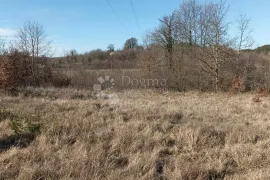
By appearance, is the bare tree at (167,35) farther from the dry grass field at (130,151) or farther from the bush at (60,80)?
the dry grass field at (130,151)

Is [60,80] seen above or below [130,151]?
above

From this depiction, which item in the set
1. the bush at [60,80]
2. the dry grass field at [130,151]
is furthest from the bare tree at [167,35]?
the dry grass field at [130,151]

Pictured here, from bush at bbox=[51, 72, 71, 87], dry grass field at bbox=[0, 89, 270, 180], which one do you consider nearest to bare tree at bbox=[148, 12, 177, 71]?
bush at bbox=[51, 72, 71, 87]

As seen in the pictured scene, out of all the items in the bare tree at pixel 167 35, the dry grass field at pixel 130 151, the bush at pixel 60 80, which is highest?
the bare tree at pixel 167 35

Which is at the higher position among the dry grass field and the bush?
the bush

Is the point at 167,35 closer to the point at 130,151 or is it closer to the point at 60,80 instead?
the point at 60,80

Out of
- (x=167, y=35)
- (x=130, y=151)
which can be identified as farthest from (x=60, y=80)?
(x=130, y=151)

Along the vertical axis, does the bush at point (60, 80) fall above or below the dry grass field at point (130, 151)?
above

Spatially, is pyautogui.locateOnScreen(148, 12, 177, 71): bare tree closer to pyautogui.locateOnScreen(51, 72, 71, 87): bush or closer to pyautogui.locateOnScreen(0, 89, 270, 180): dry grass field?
pyautogui.locateOnScreen(51, 72, 71, 87): bush

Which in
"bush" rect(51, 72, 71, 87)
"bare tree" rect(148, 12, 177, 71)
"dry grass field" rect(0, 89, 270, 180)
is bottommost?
"dry grass field" rect(0, 89, 270, 180)

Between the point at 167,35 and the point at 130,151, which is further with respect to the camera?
the point at 167,35

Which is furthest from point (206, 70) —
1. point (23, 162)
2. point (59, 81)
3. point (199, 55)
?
point (23, 162)

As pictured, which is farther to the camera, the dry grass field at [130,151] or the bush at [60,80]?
the bush at [60,80]

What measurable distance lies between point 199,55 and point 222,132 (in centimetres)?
1812
